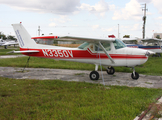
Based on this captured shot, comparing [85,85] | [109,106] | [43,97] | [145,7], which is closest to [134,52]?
[85,85]

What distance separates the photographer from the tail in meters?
10.6

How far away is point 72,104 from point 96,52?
4926 mm

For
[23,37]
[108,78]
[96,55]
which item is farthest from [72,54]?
[23,37]

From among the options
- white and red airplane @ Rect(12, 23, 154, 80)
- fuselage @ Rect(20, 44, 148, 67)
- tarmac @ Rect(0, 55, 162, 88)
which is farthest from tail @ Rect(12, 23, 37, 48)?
tarmac @ Rect(0, 55, 162, 88)

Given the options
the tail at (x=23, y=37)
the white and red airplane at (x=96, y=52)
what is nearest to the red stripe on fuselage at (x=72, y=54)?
the white and red airplane at (x=96, y=52)

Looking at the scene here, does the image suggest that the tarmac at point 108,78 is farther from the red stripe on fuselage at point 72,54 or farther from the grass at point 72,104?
the grass at point 72,104

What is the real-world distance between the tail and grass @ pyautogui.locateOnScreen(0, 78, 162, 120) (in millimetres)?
4624

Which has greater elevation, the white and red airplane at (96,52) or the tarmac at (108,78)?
the white and red airplane at (96,52)

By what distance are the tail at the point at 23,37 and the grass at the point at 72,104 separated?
4.62 metres

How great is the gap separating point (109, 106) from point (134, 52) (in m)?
4.76

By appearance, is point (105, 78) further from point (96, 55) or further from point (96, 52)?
point (96, 52)

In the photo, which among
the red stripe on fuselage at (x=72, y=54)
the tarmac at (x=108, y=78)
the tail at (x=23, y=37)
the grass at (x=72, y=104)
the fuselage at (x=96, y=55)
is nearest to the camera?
the grass at (x=72, y=104)

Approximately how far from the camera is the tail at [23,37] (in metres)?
10.6

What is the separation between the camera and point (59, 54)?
10.2 m
